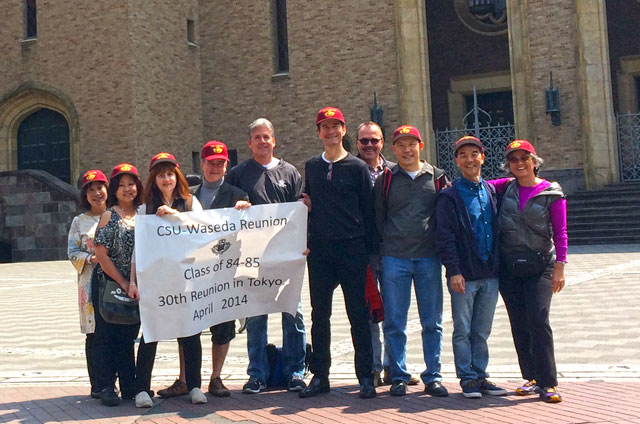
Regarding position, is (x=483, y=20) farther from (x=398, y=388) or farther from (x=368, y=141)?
(x=398, y=388)

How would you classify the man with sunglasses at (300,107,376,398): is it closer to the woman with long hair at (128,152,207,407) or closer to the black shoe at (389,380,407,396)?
the black shoe at (389,380,407,396)

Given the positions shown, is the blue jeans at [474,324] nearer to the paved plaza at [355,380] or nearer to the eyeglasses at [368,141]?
the paved plaza at [355,380]

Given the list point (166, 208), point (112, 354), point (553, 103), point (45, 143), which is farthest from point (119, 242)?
point (45, 143)

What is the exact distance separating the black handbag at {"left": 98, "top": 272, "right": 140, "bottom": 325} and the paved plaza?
0.65 meters

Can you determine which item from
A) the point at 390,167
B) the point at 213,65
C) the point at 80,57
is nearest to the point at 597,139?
the point at 213,65

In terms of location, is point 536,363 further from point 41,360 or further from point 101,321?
point 41,360

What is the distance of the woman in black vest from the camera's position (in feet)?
19.2

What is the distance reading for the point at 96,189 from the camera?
21.8 ft

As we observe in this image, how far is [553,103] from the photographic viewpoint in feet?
72.3

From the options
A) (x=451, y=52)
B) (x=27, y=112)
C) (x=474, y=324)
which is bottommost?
(x=474, y=324)

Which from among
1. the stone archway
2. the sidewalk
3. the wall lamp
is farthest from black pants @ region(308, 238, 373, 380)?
the stone archway

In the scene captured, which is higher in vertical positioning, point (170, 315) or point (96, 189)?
point (96, 189)

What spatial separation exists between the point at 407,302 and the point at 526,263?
0.94 metres

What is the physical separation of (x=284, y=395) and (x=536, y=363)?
1896mm
